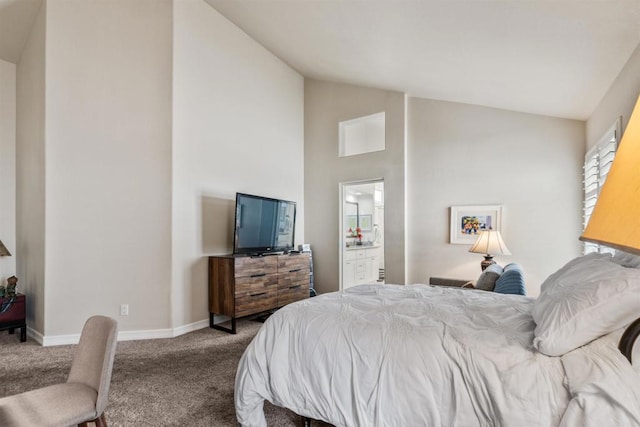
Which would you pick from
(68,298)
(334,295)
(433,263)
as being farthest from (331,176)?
(68,298)

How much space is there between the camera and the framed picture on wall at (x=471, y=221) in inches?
163

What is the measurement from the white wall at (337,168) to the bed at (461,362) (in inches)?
111

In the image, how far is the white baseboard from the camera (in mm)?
3297

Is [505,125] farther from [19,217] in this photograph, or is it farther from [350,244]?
[19,217]

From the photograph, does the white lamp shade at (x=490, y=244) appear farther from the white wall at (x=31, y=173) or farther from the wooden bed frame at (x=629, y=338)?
the white wall at (x=31, y=173)

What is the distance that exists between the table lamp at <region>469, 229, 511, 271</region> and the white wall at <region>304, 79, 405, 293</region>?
3.56 ft

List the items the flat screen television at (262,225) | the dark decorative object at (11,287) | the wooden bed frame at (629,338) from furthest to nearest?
the flat screen television at (262,225)
the dark decorative object at (11,287)
the wooden bed frame at (629,338)

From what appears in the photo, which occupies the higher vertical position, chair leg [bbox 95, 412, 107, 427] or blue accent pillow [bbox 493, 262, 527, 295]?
blue accent pillow [bbox 493, 262, 527, 295]

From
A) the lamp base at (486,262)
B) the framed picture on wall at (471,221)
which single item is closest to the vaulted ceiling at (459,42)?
the framed picture on wall at (471,221)

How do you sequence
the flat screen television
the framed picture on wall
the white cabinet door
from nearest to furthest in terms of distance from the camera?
the flat screen television → the framed picture on wall → the white cabinet door

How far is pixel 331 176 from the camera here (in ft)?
17.9

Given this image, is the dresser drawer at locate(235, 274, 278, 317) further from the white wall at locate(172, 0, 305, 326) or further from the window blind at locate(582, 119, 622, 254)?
the window blind at locate(582, 119, 622, 254)

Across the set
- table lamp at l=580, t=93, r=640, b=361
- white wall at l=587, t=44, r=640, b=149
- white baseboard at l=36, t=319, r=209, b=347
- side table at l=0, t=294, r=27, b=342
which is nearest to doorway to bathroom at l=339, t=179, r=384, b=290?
white baseboard at l=36, t=319, r=209, b=347

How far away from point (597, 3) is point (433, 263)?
128 inches
